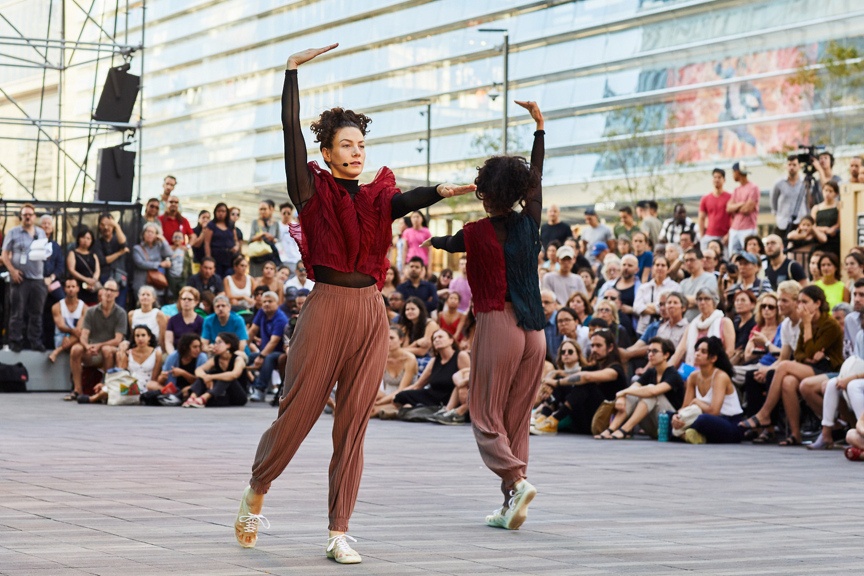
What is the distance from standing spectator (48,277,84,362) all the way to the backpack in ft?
1.49

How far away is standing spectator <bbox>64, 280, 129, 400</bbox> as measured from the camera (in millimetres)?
18906

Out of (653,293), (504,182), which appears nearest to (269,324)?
(653,293)

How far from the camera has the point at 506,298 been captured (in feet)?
25.6

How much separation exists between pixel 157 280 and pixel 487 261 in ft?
44.5

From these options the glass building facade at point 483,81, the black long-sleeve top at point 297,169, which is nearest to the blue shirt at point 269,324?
the glass building facade at point 483,81

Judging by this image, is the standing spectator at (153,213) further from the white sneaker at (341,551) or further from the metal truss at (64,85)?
the white sneaker at (341,551)

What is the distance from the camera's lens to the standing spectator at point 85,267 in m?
20.0

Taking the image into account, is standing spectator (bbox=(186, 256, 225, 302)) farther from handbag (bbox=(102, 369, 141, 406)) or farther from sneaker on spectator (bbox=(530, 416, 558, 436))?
sneaker on spectator (bbox=(530, 416, 558, 436))

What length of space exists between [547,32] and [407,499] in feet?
192

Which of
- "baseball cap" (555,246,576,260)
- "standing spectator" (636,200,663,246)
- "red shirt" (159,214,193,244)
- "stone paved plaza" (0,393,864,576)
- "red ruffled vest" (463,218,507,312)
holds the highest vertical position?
"standing spectator" (636,200,663,246)

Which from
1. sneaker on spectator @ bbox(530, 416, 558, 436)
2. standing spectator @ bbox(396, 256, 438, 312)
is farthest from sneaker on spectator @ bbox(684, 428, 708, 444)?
standing spectator @ bbox(396, 256, 438, 312)

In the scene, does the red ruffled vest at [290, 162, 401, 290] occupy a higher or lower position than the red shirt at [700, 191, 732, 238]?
lower

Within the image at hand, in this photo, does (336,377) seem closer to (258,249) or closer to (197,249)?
(197,249)

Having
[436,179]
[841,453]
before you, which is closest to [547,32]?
[436,179]
